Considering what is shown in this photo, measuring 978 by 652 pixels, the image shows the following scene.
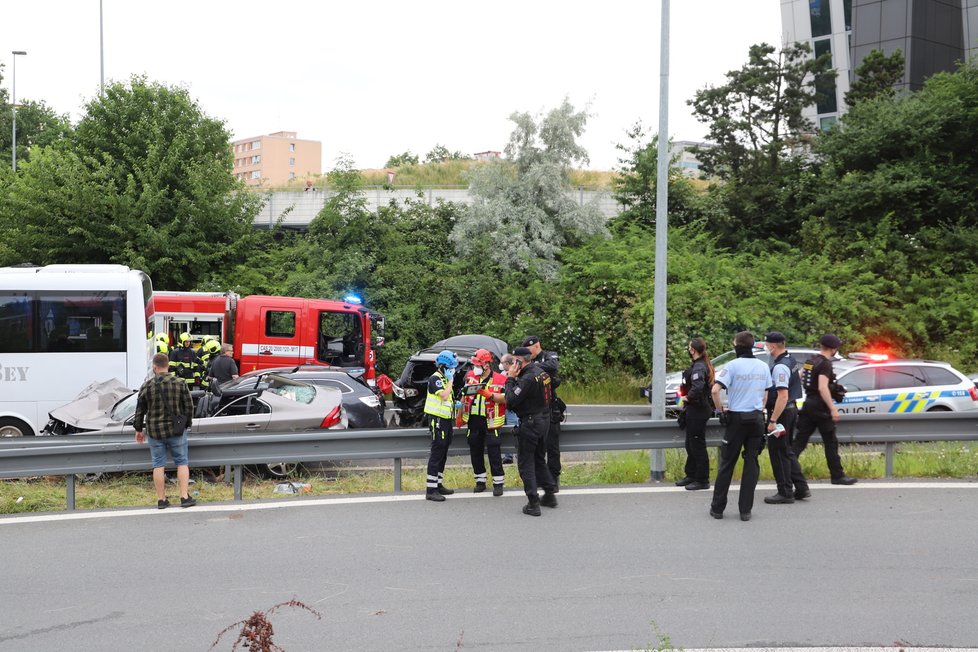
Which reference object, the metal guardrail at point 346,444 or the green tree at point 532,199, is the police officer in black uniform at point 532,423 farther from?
the green tree at point 532,199

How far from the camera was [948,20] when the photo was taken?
39.8m

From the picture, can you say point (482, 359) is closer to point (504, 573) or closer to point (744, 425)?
point (744, 425)

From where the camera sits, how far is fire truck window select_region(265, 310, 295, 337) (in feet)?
64.7

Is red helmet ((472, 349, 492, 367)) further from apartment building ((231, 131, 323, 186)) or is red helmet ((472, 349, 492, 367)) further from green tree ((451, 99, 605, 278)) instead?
apartment building ((231, 131, 323, 186))

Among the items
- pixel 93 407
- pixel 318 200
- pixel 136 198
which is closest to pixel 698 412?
pixel 93 407

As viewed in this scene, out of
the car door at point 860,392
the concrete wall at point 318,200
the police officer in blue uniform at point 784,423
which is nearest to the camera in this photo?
the police officer in blue uniform at point 784,423

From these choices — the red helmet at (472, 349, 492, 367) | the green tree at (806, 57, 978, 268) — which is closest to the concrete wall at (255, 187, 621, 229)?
the green tree at (806, 57, 978, 268)

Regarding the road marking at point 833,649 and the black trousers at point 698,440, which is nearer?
the road marking at point 833,649

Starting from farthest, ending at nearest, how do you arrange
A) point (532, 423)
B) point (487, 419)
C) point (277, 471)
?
point (277, 471) < point (487, 419) < point (532, 423)

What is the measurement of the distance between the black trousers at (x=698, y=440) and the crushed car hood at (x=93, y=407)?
7.19 meters

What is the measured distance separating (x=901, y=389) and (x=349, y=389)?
8974 mm

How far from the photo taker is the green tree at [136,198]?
Answer: 27.0 meters

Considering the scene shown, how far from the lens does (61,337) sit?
1410 centimetres

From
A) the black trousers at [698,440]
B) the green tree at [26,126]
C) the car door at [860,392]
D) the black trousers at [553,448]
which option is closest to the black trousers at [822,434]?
the black trousers at [698,440]
